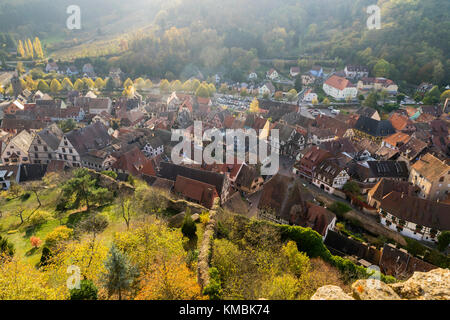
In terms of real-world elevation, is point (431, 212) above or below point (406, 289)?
below

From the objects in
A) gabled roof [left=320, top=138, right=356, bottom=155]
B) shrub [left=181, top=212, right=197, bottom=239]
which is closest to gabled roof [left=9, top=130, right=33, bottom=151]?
shrub [left=181, top=212, right=197, bottom=239]

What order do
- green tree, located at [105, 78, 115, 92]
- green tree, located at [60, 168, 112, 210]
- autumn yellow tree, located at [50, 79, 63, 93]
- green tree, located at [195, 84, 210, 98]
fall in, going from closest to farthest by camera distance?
green tree, located at [60, 168, 112, 210], green tree, located at [195, 84, 210, 98], autumn yellow tree, located at [50, 79, 63, 93], green tree, located at [105, 78, 115, 92]

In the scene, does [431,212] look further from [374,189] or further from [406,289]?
[406,289]

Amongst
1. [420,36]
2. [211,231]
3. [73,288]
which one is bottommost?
[211,231]

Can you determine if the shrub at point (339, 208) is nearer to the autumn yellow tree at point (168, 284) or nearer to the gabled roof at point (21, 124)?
the autumn yellow tree at point (168, 284)

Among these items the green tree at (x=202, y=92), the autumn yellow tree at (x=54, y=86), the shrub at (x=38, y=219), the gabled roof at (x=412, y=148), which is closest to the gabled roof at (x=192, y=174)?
the shrub at (x=38, y=219)

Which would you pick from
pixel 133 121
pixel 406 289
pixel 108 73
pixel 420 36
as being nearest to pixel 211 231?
pixel 406 289

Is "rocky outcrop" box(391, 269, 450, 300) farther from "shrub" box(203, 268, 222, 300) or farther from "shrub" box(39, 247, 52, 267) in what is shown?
"shrub" box(39, 247, 52, 267)

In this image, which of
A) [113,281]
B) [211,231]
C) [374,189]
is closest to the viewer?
[113,281]
